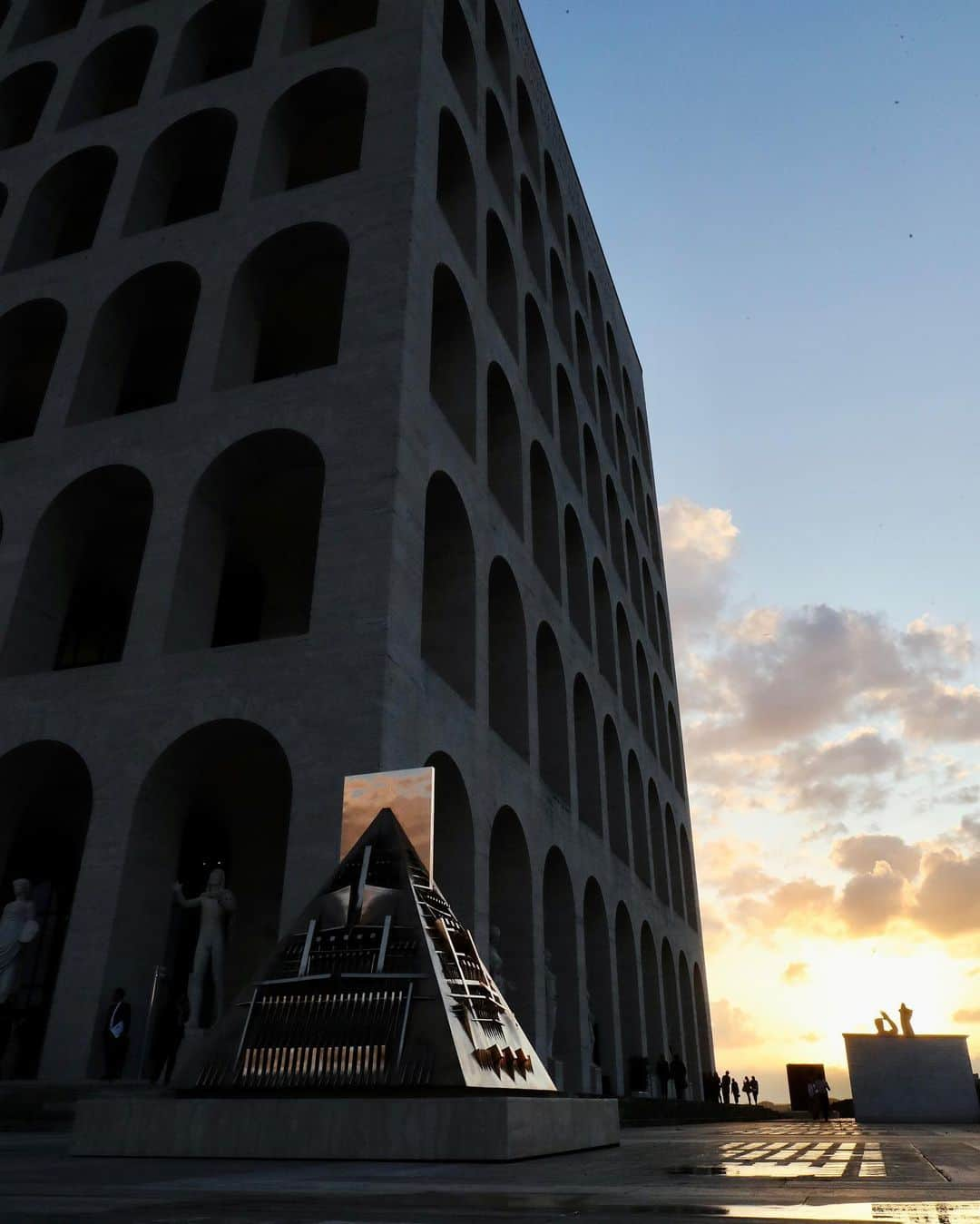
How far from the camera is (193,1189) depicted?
4.42 m

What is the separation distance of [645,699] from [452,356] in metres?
19.1

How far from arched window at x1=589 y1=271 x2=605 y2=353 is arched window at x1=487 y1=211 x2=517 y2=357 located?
39.4ft

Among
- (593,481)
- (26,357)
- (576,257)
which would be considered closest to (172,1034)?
(26,357)

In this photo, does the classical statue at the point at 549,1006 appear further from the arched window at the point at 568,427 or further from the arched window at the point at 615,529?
the arched window at the point at 615,529

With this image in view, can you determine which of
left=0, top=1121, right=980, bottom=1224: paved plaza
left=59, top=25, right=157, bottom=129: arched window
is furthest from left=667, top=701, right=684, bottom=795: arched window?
left=0, top=1121, right=980, bottom=1224: paved plaza

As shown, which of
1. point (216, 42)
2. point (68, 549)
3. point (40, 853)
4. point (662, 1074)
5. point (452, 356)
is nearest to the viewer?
point (68, 549)

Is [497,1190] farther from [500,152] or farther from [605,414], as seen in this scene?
[605,414]

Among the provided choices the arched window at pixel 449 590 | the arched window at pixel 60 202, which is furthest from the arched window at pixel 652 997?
the arched window at pixel 60 202

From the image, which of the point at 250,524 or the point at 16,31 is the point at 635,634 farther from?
the point at 16,31

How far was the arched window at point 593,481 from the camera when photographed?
31.9 metres

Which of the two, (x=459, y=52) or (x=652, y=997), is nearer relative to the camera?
(x=459, y=52)

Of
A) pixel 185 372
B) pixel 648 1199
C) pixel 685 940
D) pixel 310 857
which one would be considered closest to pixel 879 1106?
pixel 685 940

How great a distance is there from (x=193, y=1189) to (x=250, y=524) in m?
18.1

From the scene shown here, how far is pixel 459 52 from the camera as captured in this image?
82.7 feet
